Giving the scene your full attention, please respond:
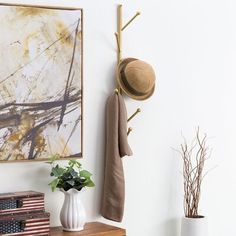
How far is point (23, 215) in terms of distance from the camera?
122 inches

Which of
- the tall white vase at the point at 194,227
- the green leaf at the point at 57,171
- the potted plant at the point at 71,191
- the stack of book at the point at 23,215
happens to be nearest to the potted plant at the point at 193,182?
the tall white vase at the point at 194,227

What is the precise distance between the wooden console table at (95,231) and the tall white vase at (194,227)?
0.59 metres

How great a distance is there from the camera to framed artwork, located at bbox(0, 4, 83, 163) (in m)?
3.30

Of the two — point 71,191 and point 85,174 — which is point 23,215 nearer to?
point 71,191

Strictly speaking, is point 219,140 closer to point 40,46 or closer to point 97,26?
point 97,26

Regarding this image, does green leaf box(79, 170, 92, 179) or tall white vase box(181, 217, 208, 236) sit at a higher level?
green leaf box(79, 170, 92, 179)

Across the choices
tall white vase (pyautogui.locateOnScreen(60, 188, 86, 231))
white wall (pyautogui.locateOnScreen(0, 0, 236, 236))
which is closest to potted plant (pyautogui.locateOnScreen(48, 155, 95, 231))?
tall white vase (pyautogui.locateOnScreen(60, 188, 86, 231))

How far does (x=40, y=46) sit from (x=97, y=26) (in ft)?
1.27

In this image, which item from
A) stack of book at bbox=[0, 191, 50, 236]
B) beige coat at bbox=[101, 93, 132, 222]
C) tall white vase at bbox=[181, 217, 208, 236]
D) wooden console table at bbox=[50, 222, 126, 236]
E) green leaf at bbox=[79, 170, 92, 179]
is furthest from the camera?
tall white vase at bbox=[181, 217, 208, 236]

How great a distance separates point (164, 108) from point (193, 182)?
494 millimetres

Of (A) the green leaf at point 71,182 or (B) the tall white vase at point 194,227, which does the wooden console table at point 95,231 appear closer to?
(A) the green leaf at point 71,182

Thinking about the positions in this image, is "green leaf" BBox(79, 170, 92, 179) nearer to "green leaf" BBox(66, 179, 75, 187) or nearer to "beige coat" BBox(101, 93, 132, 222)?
"green leaf" BBox(66, 179, 75, 187)

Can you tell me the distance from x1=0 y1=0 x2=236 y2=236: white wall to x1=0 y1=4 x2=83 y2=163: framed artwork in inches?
2.9

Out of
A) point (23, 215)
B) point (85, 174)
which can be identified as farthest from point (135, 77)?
point (23, 215)
